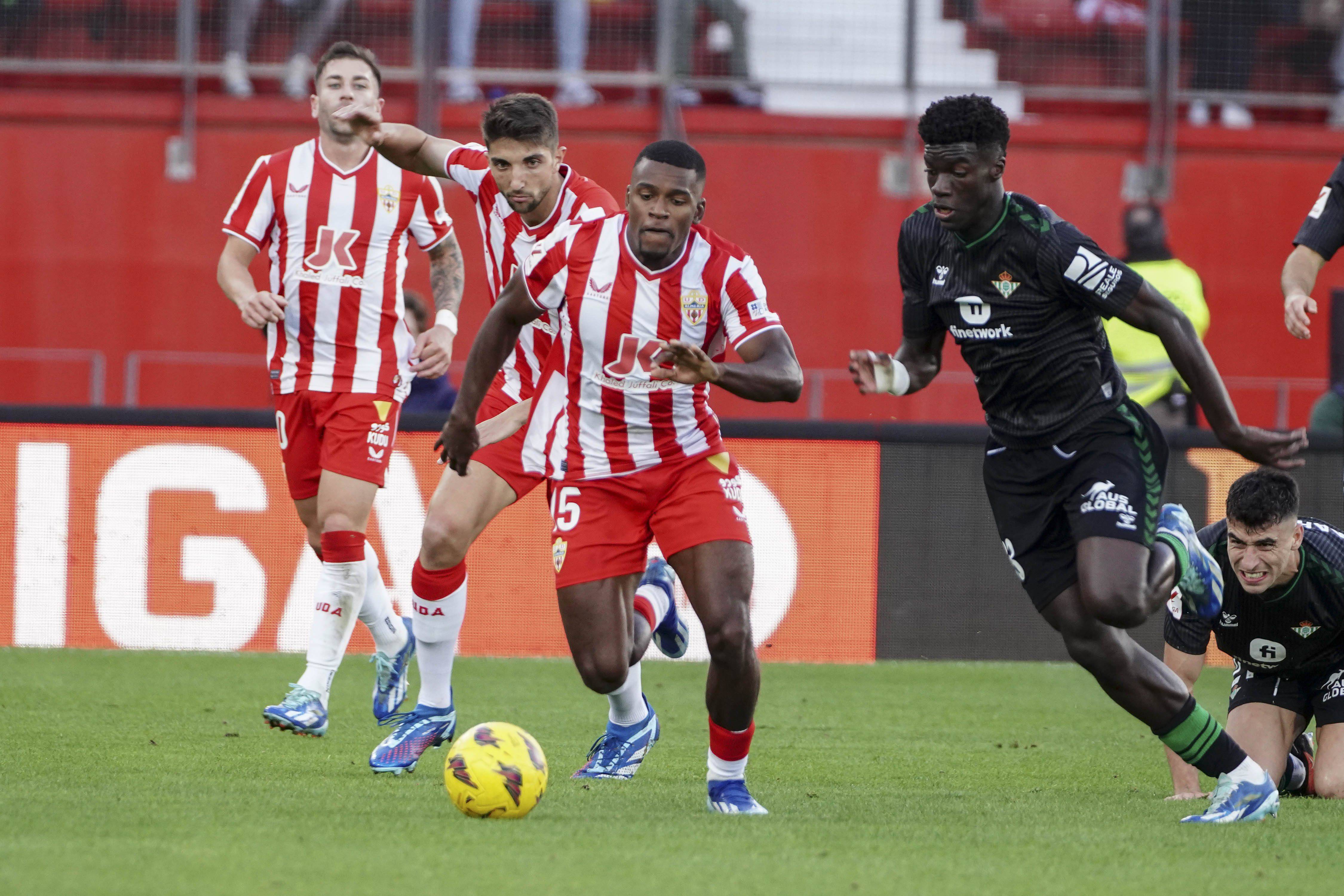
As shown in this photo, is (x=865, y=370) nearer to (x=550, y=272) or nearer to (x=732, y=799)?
(x=550, y=272)

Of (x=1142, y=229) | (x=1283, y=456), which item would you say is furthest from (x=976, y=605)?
(x=1283, y=456)

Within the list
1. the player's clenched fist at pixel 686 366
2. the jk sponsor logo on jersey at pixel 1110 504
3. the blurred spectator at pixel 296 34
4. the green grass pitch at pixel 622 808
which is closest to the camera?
the green grass pitch at pixel 622 808

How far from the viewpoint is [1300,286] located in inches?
224

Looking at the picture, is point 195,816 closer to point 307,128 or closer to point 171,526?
point 171,526

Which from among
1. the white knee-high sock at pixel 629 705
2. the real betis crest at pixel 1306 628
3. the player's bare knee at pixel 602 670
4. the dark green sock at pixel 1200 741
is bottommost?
the white knee-high sock at pixel 629 705

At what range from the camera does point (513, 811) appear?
494cm

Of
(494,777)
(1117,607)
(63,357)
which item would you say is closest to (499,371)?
(494,777)

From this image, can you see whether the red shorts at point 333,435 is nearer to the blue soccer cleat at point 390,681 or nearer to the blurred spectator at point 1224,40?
the blue soccer cleat at point 390,681

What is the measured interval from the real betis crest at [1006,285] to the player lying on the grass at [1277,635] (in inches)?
42.0

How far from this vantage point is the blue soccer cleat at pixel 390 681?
264 inches

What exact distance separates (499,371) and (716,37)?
Result: 8.68 metres

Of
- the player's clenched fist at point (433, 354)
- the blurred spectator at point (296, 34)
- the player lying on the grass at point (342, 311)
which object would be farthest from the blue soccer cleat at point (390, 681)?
the blurred spectator at point (296, 34)

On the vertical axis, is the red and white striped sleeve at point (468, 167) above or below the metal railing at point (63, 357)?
above

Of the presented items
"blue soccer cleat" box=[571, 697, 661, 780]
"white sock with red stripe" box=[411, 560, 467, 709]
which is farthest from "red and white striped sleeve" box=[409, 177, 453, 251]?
"blue soccer cleat" box=[571, 697, 661, 780]
